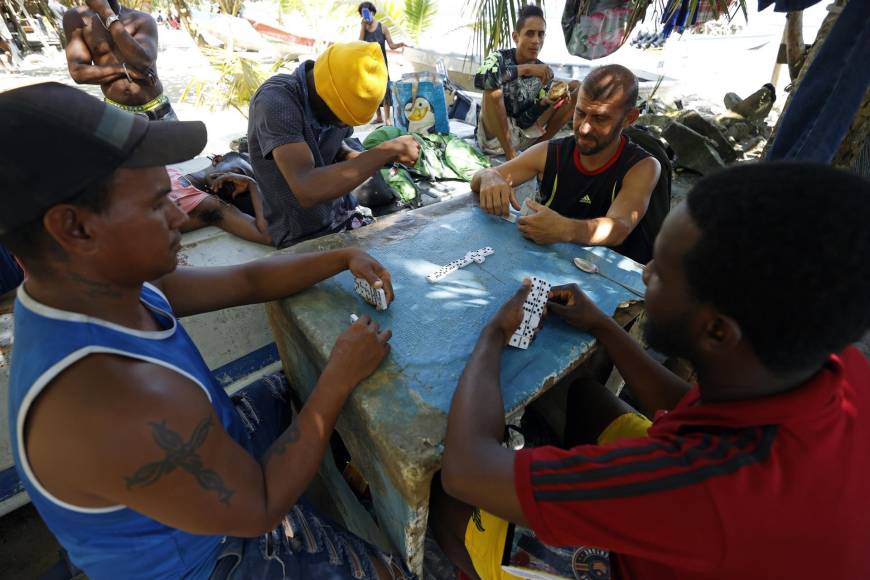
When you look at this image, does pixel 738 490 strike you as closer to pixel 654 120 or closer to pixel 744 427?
pixel 744 427

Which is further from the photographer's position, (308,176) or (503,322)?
(308,176)

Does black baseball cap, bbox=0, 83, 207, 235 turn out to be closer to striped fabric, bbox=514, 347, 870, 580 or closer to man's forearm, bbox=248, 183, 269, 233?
striped fabric, bbox=514, 347, 870, 580

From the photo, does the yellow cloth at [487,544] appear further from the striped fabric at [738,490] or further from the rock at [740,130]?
the rock at [740,130]

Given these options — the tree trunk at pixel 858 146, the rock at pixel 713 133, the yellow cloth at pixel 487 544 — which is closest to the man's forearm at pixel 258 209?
the yellow cloth at pixel 487 544

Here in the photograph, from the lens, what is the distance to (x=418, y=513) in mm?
1162

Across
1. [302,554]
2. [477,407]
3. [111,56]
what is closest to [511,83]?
[111,56]

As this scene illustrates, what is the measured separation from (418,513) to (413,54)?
10290 mm

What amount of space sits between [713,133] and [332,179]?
5016 mm

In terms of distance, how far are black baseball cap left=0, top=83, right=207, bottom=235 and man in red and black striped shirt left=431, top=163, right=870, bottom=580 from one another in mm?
994

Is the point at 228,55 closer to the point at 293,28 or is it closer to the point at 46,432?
the point at 293,28

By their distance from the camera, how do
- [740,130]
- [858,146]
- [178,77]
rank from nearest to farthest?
[858,146] → [740,130] → [178,77]

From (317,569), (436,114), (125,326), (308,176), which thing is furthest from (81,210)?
(436,114)

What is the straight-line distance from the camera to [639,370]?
1.46 meters

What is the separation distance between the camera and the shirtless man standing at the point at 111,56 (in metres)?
3.44
